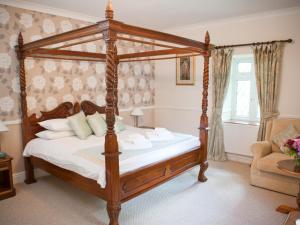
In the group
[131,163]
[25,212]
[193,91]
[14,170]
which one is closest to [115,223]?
[131,163]

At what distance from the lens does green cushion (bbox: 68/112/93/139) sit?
12.4 ft

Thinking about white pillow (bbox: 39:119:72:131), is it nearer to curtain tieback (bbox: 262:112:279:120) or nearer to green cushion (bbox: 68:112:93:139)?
green cushion (bbox: 68:112:93:139)

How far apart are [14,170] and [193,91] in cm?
358

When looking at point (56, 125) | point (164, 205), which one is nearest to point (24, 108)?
point (56, 125)

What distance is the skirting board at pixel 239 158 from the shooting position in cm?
469

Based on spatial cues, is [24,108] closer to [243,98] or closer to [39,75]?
[39,75]

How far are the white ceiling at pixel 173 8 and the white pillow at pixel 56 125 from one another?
5.78 ft

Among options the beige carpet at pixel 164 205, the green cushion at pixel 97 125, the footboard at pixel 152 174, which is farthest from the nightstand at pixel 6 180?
the footboard at pixel 152 174

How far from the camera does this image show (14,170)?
12.4 feet

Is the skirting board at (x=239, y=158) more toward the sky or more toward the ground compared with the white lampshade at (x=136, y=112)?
more toward the ground

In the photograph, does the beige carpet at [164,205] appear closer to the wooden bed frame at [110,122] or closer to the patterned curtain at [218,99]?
the wooden bed frame at [110,122]

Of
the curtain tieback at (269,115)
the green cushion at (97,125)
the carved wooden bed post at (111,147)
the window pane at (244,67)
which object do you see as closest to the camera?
the carved wooden bed post at (111,147)

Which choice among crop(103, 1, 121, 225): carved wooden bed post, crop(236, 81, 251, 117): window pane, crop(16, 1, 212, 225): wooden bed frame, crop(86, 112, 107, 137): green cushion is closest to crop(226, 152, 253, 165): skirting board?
crop(236, 81, 251, 117): window pane

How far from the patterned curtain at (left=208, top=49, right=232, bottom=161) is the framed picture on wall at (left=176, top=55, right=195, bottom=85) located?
0.55 metres
